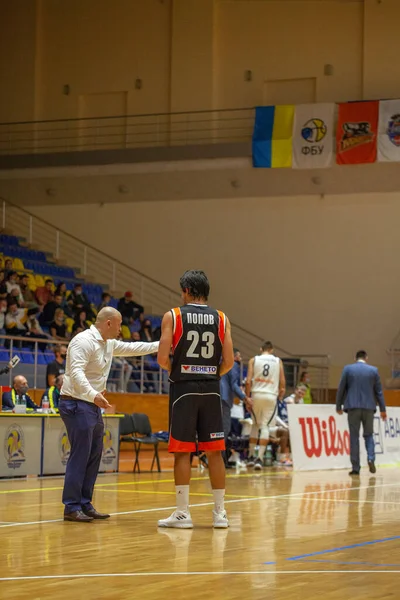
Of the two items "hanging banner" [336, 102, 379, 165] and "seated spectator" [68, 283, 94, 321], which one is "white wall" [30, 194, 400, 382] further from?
"seated spectator" [68, 283, 94, 321]

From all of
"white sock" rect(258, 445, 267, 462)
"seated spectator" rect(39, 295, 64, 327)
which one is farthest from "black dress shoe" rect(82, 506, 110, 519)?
"seated spectator" rect(39, 295, 64, 327)

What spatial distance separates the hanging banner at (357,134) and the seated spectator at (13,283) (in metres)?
8.21

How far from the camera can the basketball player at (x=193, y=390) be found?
729 cm

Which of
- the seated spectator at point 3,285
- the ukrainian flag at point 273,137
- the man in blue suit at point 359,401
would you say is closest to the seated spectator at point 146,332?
the seated spectator at point 3,285

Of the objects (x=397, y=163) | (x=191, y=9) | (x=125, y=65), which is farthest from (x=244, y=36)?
(x=397, y=163)

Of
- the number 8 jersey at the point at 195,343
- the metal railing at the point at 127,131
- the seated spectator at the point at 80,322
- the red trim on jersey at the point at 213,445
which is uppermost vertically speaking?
the metal railing at the point at 127,131

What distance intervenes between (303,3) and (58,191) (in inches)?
324

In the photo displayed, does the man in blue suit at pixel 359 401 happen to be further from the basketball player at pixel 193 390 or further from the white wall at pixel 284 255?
the white wall at pixel 284 255

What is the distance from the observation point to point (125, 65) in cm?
2694

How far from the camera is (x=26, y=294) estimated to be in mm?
21125

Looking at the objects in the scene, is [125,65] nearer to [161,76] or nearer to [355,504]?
[161,76]

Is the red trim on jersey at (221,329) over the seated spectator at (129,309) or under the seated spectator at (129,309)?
under

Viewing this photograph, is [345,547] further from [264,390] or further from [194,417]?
[264,390]

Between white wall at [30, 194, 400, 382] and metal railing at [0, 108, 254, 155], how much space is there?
168cm
